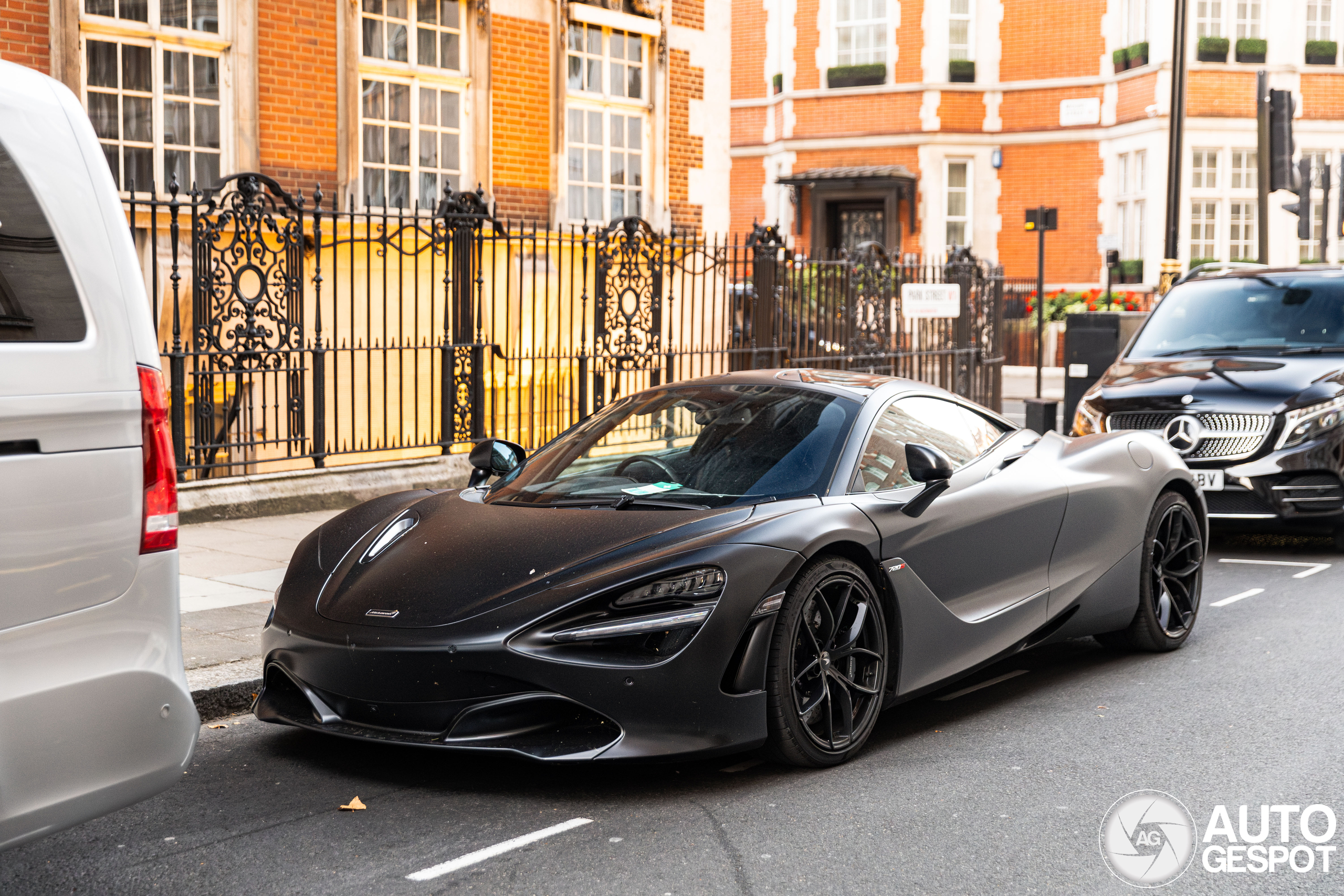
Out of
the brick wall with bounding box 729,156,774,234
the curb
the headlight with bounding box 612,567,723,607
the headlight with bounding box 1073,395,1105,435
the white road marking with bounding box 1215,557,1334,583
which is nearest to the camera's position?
the headlight with bounding box 612,567,723,607

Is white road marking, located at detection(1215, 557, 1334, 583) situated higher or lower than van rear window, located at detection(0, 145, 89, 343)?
lower

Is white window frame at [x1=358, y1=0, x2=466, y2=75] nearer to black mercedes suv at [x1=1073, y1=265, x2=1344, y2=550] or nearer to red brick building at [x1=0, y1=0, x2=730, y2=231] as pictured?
red brick building at [x1=0, y1=0, x2=730, y2=231]

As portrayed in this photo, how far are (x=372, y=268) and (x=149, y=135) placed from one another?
2355mm

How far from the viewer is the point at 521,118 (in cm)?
1505

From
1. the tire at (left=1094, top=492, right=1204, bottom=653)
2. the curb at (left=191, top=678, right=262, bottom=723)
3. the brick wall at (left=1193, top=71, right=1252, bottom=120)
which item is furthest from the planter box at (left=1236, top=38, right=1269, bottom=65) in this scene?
the curb at (left=191, top=678, right=262, bottom=723)

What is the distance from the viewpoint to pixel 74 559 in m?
3.17

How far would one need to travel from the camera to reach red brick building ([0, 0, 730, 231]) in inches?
474

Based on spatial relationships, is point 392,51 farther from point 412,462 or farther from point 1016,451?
point 1016,451

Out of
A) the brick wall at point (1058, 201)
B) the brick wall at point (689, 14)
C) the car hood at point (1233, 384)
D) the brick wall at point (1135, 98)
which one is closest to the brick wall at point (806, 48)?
the brick wall at point (1058, 201)

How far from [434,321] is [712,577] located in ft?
26.1

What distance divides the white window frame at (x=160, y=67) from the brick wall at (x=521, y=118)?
3.01 meters

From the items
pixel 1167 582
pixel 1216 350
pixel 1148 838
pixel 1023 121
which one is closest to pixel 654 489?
pixel 1148 838

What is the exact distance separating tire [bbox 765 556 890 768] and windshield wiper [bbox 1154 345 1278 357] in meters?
6.17

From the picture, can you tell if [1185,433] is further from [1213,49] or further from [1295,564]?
[1213,49]
